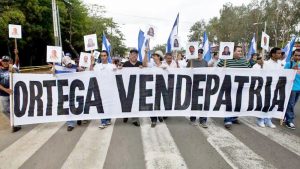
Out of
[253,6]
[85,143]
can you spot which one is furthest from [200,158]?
[253,6]

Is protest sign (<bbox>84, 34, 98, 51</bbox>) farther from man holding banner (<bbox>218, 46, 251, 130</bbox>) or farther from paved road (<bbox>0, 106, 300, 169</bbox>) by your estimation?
man holding banner (<bbox>218, 46, 251, 130</bbox>)

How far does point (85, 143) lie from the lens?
5.89 meters

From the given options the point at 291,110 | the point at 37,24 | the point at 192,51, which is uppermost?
the point at 37,24

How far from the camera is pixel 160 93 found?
7367 millimetres

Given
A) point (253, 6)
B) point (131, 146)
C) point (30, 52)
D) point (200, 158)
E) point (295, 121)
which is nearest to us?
point (200, 158)

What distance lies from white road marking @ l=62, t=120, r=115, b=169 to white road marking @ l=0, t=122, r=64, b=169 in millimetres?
770

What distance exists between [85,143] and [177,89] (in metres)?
2.66

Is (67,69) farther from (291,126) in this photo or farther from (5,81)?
(291,126)

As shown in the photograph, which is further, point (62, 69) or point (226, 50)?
point (62, 69)

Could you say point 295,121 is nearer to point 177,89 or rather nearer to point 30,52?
point 177,89

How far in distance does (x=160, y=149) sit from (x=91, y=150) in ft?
4.13

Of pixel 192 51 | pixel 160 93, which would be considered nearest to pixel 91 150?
pixel 160 93

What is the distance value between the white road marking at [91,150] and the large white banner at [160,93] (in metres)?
0.67

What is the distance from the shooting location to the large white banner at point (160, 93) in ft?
23.6
